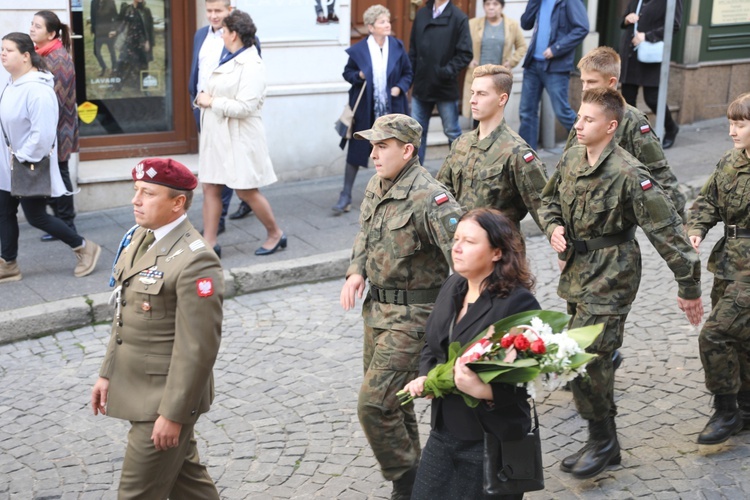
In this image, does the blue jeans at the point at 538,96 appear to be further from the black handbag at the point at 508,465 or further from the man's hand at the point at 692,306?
Answer: the black handbag at the point at 508,465

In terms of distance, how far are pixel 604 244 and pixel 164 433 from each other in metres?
2.47

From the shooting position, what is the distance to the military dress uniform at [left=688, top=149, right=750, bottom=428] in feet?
19.3

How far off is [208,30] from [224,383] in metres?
3.76

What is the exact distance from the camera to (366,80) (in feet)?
32.6

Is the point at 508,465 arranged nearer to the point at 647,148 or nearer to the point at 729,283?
the point at 729,283

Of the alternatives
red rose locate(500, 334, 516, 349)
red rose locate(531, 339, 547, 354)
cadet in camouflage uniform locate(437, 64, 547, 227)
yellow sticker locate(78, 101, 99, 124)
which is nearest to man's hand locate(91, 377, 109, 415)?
red rose locate(500, 334, 516, 349)

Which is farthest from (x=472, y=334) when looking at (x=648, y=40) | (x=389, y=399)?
(x=648, y=40)

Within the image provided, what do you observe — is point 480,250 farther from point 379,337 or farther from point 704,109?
point 704,109

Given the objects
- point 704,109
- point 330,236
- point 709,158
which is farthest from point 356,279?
point 704,109

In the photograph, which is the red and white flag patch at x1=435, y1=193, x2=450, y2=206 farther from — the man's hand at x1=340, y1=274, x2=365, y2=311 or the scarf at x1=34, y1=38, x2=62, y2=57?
the scarf at x1=34, y1=38, x2=62, y2=57

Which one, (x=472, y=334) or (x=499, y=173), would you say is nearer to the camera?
(x=472, y=334)

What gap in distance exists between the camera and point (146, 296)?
174 inches

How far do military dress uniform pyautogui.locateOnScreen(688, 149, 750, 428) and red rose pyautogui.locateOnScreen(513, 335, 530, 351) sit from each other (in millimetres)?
2442

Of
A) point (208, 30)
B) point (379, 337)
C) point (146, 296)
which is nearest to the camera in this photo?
point (146, 296)
